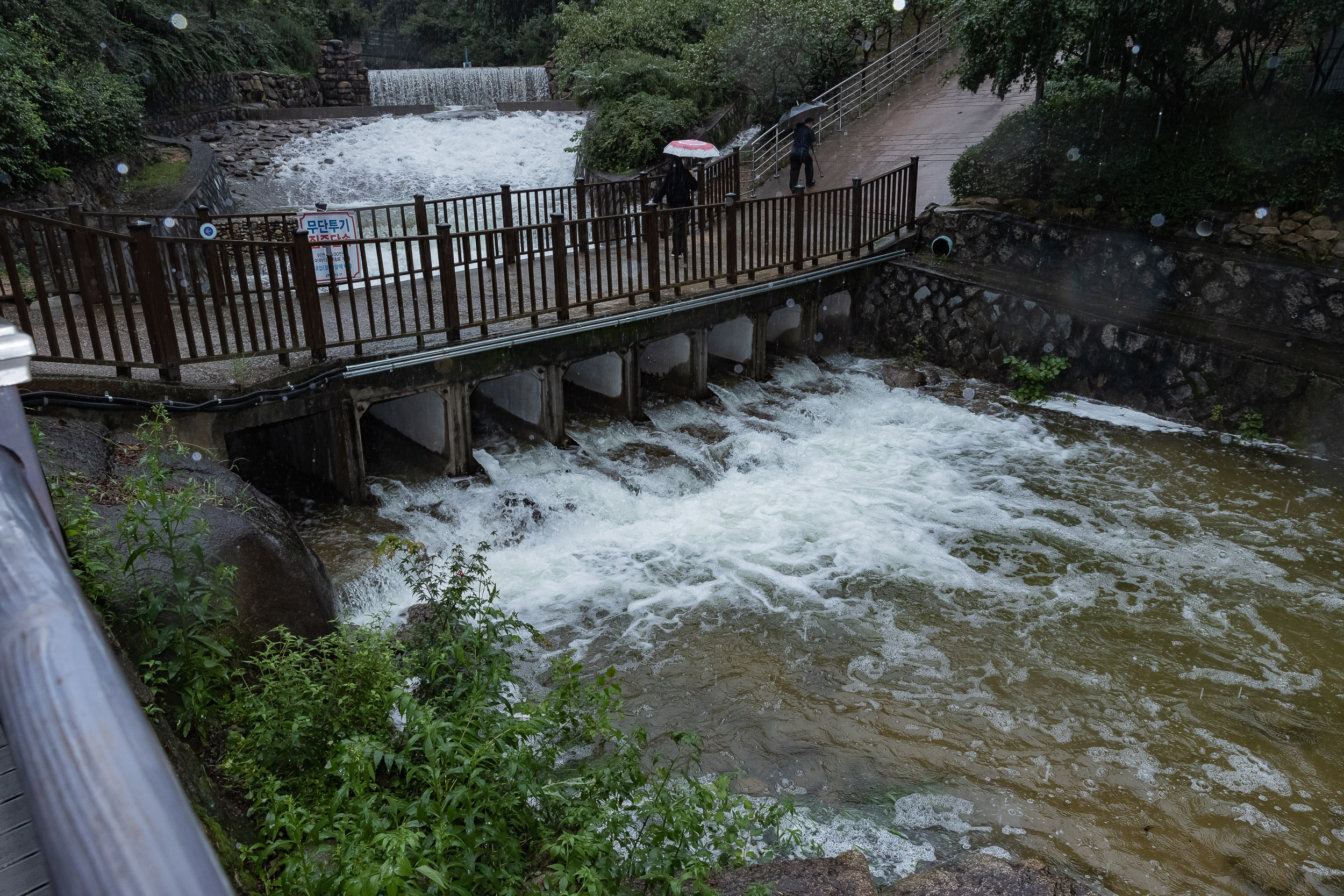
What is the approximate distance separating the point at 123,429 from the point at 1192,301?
41.7ft

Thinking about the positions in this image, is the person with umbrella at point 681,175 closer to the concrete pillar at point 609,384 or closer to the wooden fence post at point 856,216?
the wooden fence post at point 856,216

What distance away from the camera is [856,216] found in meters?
14.1

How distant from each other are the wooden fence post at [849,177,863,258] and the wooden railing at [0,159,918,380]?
0.08ft

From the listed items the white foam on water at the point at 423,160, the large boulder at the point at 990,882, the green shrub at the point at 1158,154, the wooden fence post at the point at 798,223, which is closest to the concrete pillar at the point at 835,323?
the wooden fence post at the point at 798,223

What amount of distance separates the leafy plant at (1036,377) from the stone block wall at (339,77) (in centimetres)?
2432

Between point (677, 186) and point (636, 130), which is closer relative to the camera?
point (677, 186)

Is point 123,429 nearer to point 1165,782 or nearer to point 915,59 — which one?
point 1165,782

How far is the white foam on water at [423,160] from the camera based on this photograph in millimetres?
20906

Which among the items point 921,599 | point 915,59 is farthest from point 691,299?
point 915,59

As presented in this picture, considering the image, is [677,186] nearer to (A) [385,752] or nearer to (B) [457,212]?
(B) [457,212]

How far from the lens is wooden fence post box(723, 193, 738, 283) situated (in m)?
12.1

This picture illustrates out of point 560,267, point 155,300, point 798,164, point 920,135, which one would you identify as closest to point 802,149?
point 798,164

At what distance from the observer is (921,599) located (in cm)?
820

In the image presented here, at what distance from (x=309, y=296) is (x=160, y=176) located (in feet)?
36.1
